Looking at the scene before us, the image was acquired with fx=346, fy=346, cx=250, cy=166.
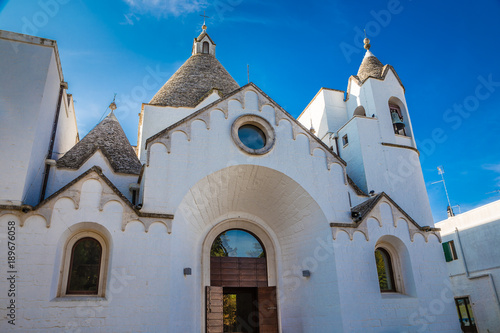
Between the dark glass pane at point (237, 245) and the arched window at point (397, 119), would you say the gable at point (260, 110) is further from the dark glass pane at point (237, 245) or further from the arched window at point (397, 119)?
the arched window at point (397, 119)

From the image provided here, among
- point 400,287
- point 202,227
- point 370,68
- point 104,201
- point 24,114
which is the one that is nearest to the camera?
point 104,201

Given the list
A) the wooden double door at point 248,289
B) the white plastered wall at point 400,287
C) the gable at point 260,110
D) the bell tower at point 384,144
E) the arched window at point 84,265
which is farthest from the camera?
the bell tower at point 384,144

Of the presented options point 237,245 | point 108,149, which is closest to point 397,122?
point 237,245

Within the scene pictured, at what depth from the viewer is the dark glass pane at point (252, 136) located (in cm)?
1308

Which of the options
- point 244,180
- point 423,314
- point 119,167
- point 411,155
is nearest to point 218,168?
point 244,180

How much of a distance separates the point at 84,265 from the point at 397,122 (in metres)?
15.8

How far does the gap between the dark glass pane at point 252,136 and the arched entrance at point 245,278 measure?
12.1ft

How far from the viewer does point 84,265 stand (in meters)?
9.90

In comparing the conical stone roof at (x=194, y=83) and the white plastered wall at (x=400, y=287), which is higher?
the conical stone roof at (x=194, y=83)

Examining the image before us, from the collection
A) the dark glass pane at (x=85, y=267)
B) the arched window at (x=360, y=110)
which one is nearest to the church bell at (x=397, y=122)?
the arched window at (x=360, y=110)

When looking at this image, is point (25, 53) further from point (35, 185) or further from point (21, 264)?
point (21, 264)

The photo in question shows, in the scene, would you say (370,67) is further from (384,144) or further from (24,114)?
(24,114)

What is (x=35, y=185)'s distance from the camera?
35.8 ft

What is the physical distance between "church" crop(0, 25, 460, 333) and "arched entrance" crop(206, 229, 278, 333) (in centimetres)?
5
